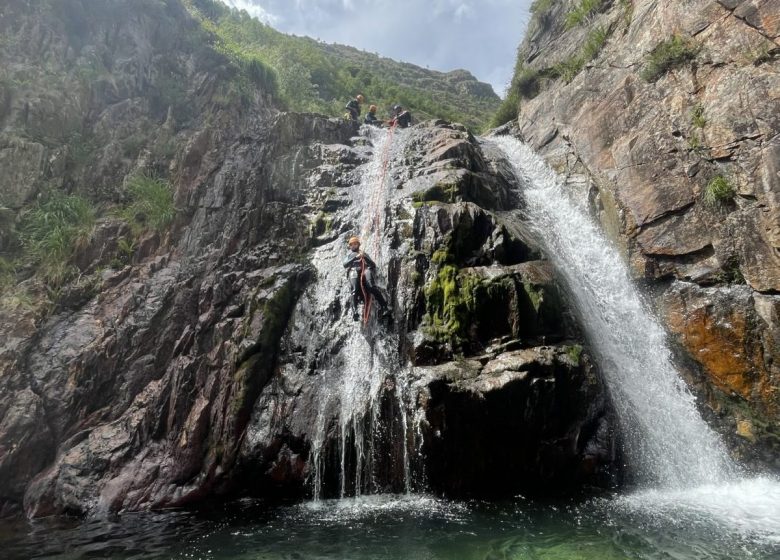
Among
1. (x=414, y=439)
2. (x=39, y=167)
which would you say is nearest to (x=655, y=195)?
(x=414, y=439)

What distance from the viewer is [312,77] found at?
1155 inches

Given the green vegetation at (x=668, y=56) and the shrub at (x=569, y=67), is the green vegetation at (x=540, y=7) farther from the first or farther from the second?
the green vegetation at (x=668, y=56)

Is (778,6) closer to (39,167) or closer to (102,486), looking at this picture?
(102,486)

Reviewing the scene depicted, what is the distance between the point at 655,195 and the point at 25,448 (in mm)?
14505

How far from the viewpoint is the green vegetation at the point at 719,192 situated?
9180 mm

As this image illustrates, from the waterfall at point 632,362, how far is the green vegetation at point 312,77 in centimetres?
1330

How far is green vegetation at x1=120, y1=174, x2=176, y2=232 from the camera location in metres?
12.5

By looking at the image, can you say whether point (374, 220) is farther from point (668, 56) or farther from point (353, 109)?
point (353, 109)

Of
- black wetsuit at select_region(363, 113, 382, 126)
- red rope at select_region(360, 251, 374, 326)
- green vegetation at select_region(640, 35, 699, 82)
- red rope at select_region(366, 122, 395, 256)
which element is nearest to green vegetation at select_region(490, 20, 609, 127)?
green vegetation at select_region(640, 35, 699, 82)

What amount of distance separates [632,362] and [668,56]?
25.7 ft

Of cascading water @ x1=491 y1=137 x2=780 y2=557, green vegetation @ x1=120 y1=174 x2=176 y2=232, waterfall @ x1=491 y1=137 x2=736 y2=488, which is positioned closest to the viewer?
cascading water @ x1=491 y1=137 x2=780 y2=557

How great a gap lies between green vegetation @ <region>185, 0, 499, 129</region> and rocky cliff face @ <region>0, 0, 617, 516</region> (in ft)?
20.9

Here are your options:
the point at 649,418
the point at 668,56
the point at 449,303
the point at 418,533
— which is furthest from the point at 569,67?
the point at 418,533

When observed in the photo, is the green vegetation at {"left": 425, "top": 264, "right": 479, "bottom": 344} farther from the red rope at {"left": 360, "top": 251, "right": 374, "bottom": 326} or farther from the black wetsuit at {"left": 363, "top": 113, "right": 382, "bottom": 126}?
the black wetsuit at {"left": 363, "top": 113, "right": 382, "bottom": 126}
